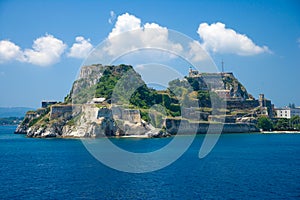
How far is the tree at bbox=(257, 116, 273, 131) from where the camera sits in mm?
95375

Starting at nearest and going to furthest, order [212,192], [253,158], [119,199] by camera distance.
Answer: [119,199] < [212,192] < [253,158]

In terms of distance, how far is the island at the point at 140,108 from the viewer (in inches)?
2891

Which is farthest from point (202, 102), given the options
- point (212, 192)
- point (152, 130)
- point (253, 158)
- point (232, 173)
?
point (212, 192)

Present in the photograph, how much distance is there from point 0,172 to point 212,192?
18996 millimetres

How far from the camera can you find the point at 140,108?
83438 mm

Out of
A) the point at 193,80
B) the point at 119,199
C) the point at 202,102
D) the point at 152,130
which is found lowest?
the point at 119,199

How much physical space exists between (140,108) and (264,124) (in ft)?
106

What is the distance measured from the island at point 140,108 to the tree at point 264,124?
752mm

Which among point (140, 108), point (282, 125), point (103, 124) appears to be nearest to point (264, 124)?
point (282, 125)

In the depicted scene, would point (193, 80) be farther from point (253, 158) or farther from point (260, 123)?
point (253, 158)

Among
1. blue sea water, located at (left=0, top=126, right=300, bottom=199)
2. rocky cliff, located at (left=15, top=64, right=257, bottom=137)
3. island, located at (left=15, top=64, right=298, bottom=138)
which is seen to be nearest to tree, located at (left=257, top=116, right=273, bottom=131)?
island, located at (left=15, top=64, right=298, bottom=138)

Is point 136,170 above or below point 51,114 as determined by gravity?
below

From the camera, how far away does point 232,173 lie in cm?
3322

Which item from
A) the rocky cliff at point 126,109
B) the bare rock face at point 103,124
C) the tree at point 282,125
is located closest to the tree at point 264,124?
the tree at point 282,125
